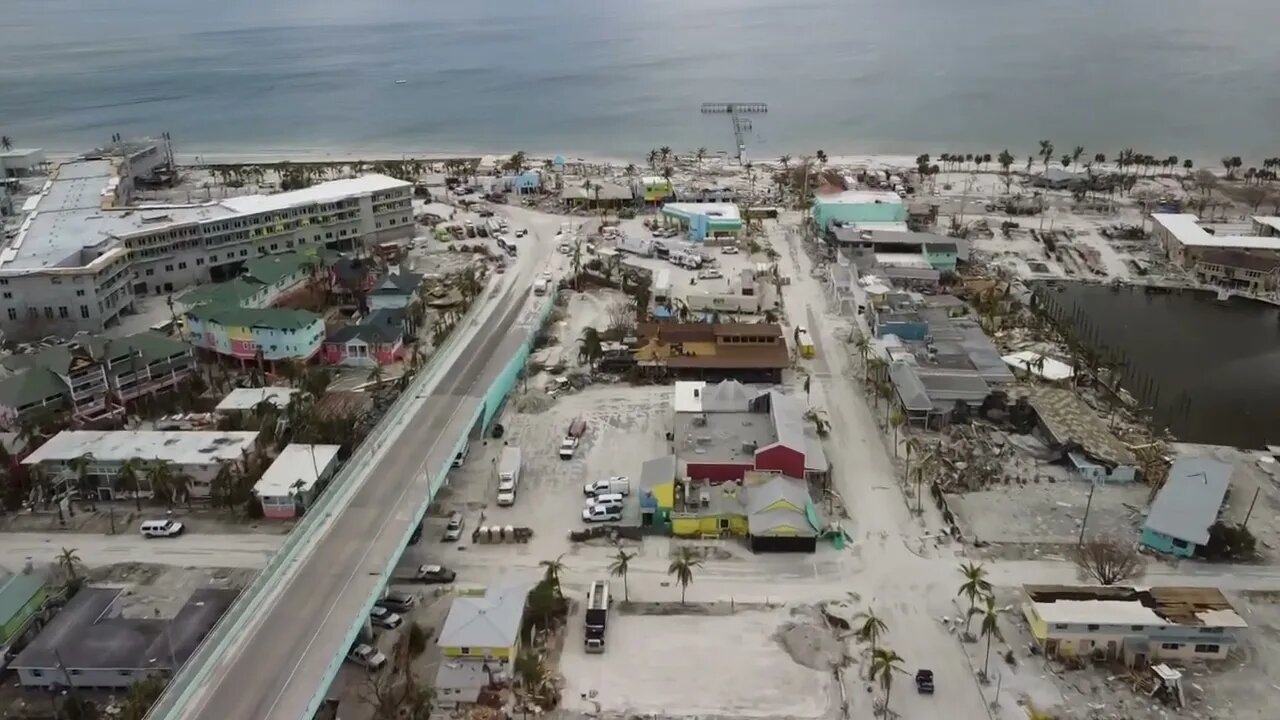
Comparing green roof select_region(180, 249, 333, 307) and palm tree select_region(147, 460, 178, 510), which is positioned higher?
green roof select_region(180, 249, 333, 307)

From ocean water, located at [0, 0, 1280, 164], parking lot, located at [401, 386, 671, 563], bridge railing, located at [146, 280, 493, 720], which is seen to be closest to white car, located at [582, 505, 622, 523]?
parking lot, located at [401, 386, 671, 563]

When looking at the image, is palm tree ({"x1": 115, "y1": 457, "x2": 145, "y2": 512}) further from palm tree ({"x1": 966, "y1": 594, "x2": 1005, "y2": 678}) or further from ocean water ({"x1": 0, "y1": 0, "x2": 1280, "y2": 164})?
ocean water ({"x1": 0, "y1": 0, "x2": 1280, "y2": 164})

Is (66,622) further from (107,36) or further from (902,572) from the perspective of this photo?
(107,36)

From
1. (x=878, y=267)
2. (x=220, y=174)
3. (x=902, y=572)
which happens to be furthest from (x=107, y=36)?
(x=902, y=572)

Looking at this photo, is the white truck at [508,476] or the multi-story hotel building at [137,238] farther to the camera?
the multi-story hotel building at [137,238]

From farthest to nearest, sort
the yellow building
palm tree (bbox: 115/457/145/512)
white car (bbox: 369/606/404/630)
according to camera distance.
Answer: palm tree (bbox: 115/457/145/512) → white car (bbox: 369/606/404/630) → the yellow building

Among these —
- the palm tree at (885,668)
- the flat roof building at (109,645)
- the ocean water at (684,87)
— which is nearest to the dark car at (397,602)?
the flat roof building at (109,645)

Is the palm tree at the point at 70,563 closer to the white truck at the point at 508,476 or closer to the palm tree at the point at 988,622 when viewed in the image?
the white truck at the point at 508,476

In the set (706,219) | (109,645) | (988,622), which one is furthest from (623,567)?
(706,219)
